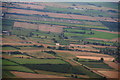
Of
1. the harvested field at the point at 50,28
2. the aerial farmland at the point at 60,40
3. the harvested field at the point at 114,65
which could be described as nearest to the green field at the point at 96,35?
the aerial farmland at the point at 60,40

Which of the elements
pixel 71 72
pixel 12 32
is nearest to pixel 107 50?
pixel 71 72

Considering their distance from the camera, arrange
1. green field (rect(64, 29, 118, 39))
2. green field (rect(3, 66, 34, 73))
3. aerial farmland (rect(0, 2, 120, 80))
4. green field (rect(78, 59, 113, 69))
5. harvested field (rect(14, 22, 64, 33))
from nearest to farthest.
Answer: green field (rect(3, 66, 34, 73)), aerial farmland (rect(0, 2, 120, 80)), green field (rect(78, 59, 113, 69)), harvested field (rect(14, 22, 64, 33)), green field (rect(64, 29, 118, 39))

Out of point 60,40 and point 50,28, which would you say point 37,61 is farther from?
point 50,28

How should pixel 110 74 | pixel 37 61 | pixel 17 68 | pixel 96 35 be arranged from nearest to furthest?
pixel 17 68
pixel 110 74
pixel 37 61
pixel 96 35

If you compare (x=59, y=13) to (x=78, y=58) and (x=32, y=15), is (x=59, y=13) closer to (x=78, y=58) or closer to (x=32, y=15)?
(x=32, y=15)

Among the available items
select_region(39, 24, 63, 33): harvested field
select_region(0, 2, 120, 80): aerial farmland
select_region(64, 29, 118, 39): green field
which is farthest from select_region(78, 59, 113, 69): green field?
select_region(39, 24, 63, 33): harvested field

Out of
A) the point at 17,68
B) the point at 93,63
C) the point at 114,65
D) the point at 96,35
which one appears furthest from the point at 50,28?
the point at 114,65

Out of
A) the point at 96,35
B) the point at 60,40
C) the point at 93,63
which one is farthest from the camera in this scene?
the point at 96,35

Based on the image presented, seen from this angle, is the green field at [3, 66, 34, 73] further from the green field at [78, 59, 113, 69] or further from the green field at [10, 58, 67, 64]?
the green field at [78, 59, 113, 69]

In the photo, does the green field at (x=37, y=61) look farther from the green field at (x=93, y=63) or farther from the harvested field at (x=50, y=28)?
the harvested field at (x=50, y=28)
